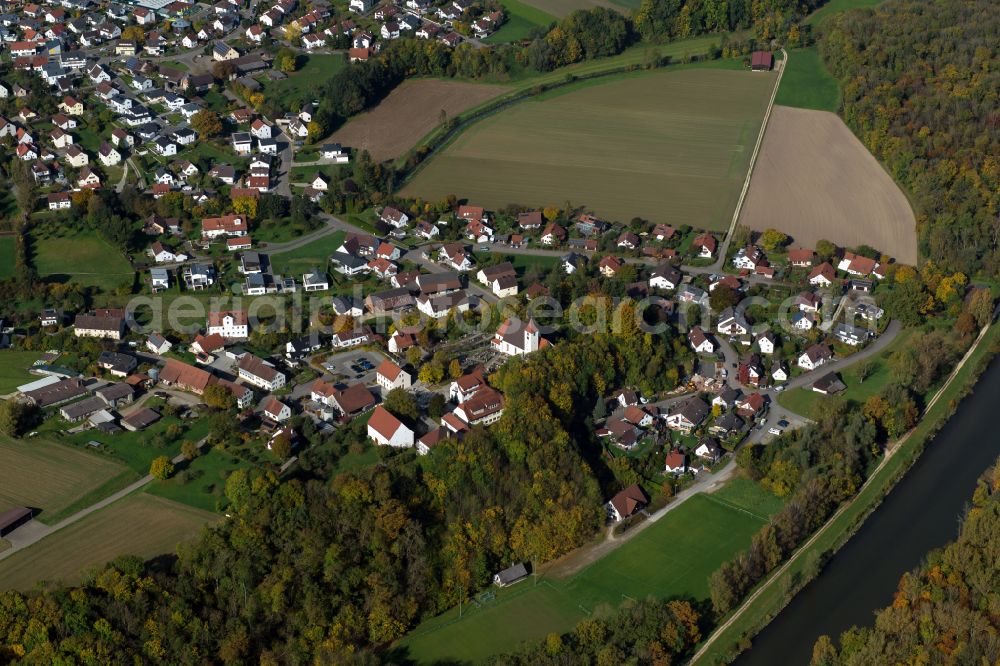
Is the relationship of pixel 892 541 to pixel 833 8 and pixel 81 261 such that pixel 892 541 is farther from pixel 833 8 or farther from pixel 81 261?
pixel 833 8

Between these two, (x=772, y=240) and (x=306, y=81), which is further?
(x=306, y=81)

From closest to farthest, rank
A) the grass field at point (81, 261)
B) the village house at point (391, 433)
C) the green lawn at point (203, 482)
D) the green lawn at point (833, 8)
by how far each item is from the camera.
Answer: the green lawn at point (203, 482)
the village house at point (391, 433)
the grass field at point (81, 261)
the green lawn at point (833, 8)

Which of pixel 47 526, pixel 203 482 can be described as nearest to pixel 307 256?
pixel 203 482

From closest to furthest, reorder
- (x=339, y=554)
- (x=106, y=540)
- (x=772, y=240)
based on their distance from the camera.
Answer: (x=339, y=554)
(x=106, y=540)
(x=772, y=240)

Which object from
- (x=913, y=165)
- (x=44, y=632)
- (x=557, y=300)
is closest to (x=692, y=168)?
(x=913, y=165)

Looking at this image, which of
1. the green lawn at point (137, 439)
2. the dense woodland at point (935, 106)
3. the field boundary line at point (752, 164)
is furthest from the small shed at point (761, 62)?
the green lawn at point (137, 439)

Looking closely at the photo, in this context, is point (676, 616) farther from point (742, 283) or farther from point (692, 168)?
point (692, 168)

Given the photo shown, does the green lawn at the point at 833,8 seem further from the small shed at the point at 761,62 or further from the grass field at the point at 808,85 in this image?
the small shed at the point at 761,62
